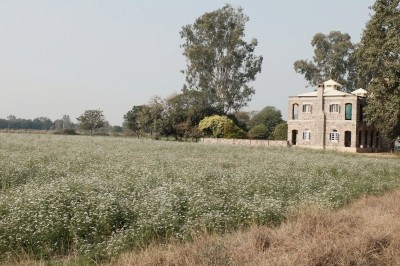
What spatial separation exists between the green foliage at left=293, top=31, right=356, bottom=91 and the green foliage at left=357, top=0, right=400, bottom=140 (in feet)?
92.0

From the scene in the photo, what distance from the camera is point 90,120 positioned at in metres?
99.9

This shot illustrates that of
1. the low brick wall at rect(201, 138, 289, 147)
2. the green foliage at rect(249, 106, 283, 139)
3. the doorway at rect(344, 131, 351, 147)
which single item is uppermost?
the green foliage at rect(249, 106, 283, 139)

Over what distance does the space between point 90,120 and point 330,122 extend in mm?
63274

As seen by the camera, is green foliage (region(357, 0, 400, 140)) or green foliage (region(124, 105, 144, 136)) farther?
green foliage (region(124, 105, 144, 136))

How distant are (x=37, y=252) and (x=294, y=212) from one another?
595cm

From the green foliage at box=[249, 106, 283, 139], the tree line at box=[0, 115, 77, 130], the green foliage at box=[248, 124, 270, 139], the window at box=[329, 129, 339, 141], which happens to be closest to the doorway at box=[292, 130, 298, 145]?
the window at box=[329, 129, 339, 141]

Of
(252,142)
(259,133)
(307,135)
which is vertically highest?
(259,133)

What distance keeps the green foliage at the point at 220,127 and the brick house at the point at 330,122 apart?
8156 mm

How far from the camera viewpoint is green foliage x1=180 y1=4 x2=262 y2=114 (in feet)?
200

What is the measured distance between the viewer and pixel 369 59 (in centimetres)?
3862

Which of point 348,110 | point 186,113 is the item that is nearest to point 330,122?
point 348,110

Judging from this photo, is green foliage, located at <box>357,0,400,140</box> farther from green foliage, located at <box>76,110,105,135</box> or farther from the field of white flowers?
green foliage, located at <box>76,110,105,135</box>

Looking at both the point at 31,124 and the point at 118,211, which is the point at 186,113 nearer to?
the point at 118,211

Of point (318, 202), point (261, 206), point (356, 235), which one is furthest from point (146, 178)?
point (356, 235)
